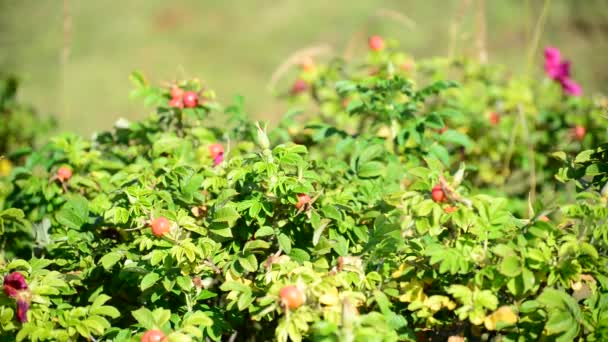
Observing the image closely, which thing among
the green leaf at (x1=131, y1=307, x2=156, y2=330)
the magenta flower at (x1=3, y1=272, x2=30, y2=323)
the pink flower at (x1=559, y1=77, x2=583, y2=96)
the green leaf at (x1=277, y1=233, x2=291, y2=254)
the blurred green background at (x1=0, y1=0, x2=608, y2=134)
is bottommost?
the green leaf at (x1=131, y1=307, x2=156, y2=330)

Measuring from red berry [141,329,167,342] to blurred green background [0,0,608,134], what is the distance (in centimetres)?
476

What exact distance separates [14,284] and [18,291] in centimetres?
2

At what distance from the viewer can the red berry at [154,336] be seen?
1396 mm

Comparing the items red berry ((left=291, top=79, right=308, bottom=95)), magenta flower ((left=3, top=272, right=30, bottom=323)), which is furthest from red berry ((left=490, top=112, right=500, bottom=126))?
magenta flower ((left=3, top=272, right=30, bottom=323))

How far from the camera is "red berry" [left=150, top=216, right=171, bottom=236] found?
5.09ft

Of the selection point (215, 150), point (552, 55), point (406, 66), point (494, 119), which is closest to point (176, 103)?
point (215, 150)

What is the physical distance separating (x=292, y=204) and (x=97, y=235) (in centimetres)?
60

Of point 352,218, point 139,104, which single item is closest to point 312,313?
point 352,218

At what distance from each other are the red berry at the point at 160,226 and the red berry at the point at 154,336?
0.24 meters

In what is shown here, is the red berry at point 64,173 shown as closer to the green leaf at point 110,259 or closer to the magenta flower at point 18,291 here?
the green leaf at point 110,259

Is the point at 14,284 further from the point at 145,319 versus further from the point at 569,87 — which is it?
the point at 569,87

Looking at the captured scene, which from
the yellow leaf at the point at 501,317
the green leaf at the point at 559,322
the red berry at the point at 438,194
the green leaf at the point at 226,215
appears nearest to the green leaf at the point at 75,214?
the green leaf at the point at 226,215

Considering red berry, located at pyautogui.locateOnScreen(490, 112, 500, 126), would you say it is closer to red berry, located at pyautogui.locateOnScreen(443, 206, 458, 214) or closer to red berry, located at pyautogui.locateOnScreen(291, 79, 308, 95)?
red berry, located at pyautogui.locateOnScreen(291, 79, 308, 95)

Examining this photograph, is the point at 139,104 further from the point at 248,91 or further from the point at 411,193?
the point at 411,193
